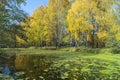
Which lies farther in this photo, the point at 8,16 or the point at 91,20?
the point at 91,20

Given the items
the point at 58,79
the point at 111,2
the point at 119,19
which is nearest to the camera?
the point at 58,79

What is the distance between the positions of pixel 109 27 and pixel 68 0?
16.1 metres

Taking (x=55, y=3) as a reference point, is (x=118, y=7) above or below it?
below

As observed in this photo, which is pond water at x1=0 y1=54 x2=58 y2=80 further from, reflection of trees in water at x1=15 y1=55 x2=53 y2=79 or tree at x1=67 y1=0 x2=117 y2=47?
tree at x1=67 y1=0 x2=117 y2=47

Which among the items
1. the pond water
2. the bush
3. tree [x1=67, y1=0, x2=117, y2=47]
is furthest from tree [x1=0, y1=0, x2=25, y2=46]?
tree [x1=67, y1=0, x2=117, y2=47]

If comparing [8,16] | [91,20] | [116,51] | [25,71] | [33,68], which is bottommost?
[25,71]

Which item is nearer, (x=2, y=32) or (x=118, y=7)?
(x=2, y=32)

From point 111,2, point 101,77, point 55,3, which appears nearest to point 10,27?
point 101,77

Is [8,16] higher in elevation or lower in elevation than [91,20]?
lower

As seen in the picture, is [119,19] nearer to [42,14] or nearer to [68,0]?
[68,0]

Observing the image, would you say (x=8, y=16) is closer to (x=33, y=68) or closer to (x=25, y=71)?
(x=25, y=71)

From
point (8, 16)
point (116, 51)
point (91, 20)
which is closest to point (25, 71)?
point (8, 16)

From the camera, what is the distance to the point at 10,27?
2131cm

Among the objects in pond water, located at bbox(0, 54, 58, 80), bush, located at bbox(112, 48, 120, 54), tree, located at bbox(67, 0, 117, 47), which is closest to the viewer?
pond water, located at bbox(0, 54, 58, 80)
